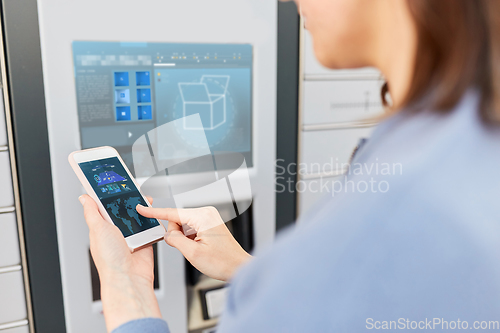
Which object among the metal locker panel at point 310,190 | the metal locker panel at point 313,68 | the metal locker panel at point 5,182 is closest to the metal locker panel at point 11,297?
the metal locker panel at point 5,182

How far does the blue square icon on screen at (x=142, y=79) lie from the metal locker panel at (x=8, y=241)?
16.2 inches

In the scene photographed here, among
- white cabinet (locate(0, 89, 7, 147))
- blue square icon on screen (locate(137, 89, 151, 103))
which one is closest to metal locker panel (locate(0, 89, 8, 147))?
white cabinet (locate(0, 89, 7, 147))

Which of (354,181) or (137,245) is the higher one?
(354,181)

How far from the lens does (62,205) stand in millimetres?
916

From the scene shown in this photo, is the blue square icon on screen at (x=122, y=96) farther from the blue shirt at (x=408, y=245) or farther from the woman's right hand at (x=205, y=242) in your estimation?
the blue shirt at (x=408, y=245)

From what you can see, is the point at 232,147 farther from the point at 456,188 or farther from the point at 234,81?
the point at 456,188

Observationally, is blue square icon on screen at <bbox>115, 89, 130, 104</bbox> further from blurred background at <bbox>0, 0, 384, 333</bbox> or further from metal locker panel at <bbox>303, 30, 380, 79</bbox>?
metal locker panel at <bbox>303, 30, 380, 79</bbox>

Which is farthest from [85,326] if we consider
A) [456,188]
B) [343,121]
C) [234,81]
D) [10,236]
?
[456,188]

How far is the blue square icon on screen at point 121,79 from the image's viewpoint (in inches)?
36.5

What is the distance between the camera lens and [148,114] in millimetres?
970

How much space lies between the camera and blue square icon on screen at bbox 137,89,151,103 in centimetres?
96

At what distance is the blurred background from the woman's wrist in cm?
38

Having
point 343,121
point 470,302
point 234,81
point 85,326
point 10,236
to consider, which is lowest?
point 85,326

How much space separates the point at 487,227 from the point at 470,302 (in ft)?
0.20
